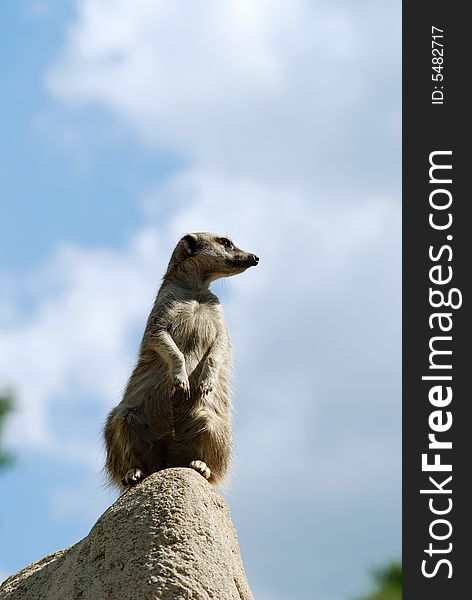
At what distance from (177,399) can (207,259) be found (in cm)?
126

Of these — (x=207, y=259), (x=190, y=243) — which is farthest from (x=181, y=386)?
(x=190, y=243)

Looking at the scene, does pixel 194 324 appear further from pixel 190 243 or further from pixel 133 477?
pixel 133 477

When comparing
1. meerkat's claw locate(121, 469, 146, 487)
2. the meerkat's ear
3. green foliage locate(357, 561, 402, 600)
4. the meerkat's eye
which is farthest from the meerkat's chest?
green foliage locate(357, 561, 402, 600)

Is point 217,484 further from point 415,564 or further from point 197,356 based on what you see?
point 415,564

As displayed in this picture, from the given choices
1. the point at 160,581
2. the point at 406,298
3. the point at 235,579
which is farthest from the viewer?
the point at 406,298

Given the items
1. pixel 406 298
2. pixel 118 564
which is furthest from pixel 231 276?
pixel 118 564

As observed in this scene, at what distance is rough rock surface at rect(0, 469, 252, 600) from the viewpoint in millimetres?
6578

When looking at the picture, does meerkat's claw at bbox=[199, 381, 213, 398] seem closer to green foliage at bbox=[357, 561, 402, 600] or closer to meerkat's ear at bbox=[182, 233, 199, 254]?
meerkat's ear at bbox=[182, 233, 199, 254]

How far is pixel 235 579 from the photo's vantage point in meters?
6.99

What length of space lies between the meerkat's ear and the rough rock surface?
2168 mm

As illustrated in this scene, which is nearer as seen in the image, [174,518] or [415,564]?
[174,518]

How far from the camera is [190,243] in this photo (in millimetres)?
8969

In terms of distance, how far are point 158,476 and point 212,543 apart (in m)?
0.57

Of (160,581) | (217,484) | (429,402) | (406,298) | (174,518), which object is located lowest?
(160,581)
